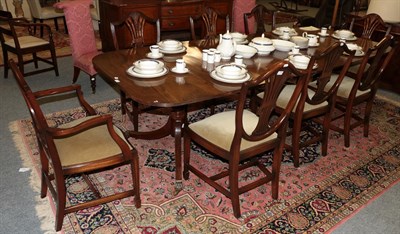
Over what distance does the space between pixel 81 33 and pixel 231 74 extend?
7.21ft

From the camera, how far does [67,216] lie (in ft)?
6.73

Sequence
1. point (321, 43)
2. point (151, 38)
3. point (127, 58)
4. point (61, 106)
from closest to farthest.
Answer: point (127, 58)
point (321, 43)
point (61, 106)
point (151, 38)

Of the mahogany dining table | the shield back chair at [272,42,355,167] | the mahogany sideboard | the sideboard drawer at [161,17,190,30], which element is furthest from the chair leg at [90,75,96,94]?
the shield back chair at [272,42,355,167]

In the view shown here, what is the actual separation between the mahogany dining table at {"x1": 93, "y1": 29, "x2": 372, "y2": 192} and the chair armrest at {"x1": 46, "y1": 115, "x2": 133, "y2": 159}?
197mm

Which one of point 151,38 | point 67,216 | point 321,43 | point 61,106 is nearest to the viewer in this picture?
point 67,216

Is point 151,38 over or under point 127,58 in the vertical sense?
under

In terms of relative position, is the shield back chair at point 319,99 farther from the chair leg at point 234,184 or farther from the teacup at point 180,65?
the teacup at point 180,65

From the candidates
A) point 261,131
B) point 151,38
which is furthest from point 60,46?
point 261,131

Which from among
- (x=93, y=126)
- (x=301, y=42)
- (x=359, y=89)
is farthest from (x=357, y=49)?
(x=93, y=126)

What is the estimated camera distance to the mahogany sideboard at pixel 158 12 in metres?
4.10

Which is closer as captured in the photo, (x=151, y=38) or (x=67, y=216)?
(x=67, y=216)

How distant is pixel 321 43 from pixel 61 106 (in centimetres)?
257

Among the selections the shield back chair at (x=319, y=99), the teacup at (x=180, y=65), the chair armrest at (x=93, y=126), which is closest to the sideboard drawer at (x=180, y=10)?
the shield back chair at (x=319, y=99)

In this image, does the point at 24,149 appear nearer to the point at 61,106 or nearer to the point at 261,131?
the point at 61,106
